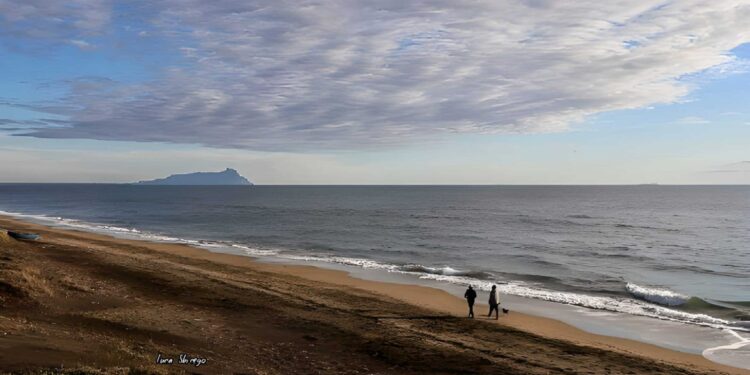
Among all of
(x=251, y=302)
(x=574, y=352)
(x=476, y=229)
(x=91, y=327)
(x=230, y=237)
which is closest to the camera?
(x=91, y=327)

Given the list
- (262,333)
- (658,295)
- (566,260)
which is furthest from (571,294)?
(262,333)

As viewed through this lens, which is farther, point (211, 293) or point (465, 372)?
point (211, 293)

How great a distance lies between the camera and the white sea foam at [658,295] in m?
26.8

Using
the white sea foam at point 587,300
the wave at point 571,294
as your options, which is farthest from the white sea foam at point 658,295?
the white sea foam at point 587,300

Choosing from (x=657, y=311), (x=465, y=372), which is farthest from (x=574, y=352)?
(x=657, y=311)

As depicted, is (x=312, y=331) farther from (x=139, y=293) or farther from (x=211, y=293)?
(x=139, y=293)

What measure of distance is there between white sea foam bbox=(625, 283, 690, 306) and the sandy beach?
30.0ft

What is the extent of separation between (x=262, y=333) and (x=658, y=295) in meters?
21.6

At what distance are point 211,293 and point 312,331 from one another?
6.95 m

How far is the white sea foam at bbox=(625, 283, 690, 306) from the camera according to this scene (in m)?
26.8

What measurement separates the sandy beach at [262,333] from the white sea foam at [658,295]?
9154 millimetres

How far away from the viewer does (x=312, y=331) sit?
1739 centimetres

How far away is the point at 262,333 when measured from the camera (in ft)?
55.3

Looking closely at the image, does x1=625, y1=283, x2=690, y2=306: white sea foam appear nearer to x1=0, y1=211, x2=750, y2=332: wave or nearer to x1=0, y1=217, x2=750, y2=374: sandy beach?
x1=0, y1=211, x2=750, y2=332: wave
